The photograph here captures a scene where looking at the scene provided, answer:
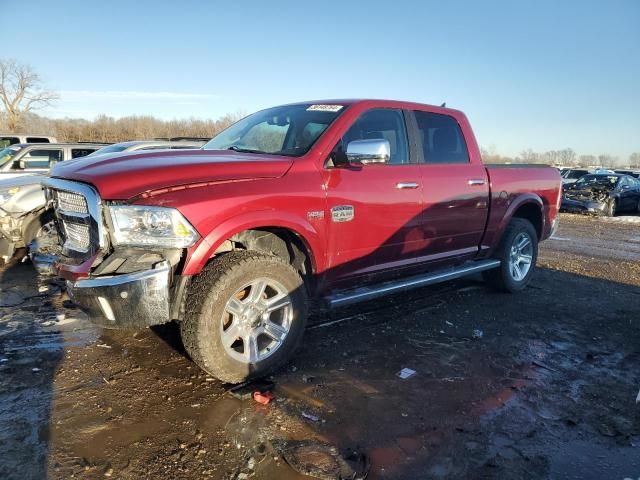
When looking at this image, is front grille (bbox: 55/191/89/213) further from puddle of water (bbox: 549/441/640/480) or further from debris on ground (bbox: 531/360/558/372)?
debris on ground (bbox: 531/360/558/372)

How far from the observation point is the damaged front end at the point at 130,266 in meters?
2.92

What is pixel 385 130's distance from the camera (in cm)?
444

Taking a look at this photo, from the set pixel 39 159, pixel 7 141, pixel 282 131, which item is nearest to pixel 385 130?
pixel 282 131

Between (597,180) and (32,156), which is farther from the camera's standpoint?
(597,180)

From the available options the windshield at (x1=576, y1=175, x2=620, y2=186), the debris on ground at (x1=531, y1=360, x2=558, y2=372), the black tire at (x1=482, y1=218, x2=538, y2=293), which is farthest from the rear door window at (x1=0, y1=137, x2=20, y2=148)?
the windshield at (x1=576, y1=175, x2=620, y2=186)

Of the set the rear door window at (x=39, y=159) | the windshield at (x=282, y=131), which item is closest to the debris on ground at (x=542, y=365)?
the windshield at (x=282, y=131)

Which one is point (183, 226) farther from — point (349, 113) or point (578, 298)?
point (578, 298)

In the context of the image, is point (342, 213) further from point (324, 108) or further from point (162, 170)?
point (162, 170)

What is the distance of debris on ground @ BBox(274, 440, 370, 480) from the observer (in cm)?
246

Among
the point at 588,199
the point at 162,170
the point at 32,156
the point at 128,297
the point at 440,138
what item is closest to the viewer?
the point at 128,297

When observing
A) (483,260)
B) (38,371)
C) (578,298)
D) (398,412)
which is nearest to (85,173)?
(38,371)

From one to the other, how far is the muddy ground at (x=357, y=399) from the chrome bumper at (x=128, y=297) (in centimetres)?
57

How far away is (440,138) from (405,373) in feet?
8.41

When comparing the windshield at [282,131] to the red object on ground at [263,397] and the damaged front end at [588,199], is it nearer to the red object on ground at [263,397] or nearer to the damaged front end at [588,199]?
the red object on ground at [263,397]
